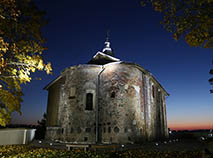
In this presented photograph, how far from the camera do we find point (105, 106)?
15.2 metres

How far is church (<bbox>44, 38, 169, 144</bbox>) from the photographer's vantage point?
14398 millimetres

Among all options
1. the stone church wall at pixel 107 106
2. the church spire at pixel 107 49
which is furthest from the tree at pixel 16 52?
the church spire at pixel 107 49

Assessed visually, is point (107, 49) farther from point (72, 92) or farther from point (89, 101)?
point (89, 101)

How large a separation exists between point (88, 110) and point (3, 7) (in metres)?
11.1

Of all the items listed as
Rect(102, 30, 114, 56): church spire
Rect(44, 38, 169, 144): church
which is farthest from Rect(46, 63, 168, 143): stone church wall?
Rect(102, 30, 114, 56): church spire

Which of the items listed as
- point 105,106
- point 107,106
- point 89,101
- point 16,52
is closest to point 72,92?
point 89,101

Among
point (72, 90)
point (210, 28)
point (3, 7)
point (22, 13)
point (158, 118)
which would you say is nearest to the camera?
point (210, 28)

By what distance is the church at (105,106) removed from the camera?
14.4 meters

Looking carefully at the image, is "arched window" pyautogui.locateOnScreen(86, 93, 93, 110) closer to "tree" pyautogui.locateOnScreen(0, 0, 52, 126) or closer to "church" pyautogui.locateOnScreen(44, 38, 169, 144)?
"church" pyautogui.locateOnScreen(44, 38, 169, 144)

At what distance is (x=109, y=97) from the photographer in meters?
15.3

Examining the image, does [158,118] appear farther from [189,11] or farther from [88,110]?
[189,11]

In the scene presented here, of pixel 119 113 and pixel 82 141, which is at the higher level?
Result: pixel 119 113

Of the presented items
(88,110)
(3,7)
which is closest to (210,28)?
(3,7)

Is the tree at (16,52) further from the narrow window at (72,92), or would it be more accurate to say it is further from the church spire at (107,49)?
the church spire at (107,49)
